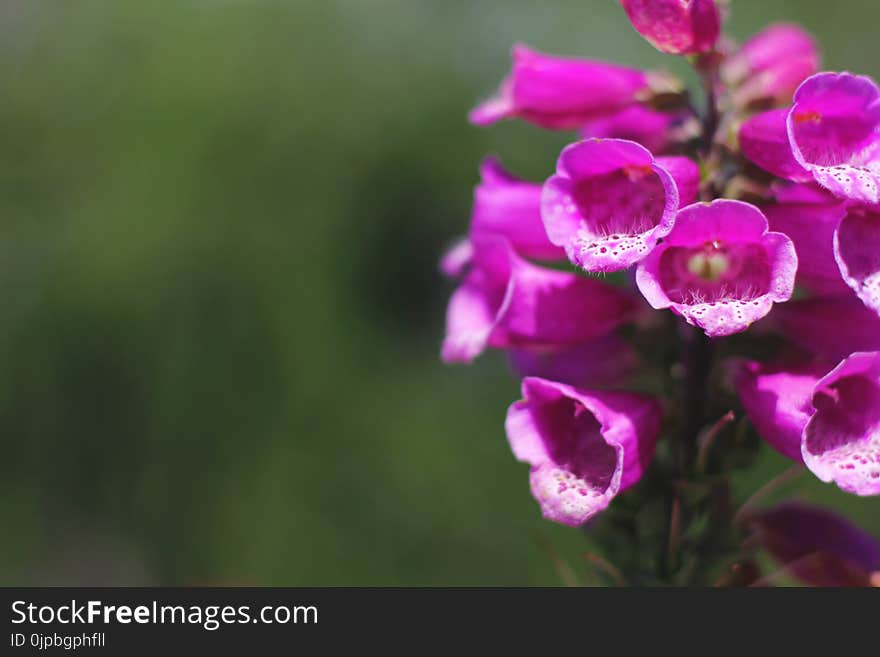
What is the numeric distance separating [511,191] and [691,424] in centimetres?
62

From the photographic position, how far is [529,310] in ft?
6.42

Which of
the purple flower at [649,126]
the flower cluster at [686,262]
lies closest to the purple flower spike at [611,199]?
the flower cluster at [686,262]

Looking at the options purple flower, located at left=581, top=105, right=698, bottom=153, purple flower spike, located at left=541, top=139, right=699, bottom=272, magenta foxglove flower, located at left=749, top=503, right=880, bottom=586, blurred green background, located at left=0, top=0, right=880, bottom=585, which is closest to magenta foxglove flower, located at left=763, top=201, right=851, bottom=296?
purple flower spike, located at left=541, top=139, right=699, bottom=272

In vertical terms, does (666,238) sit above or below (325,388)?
above

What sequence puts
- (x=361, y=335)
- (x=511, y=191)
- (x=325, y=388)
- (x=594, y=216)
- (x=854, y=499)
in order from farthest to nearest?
(x=361, y=335), (x=325, y=388), (x=854, y=499), (x=511, y=191), (x=594, y=216)

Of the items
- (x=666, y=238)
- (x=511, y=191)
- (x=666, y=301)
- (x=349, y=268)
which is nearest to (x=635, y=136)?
(x=511, y=191)

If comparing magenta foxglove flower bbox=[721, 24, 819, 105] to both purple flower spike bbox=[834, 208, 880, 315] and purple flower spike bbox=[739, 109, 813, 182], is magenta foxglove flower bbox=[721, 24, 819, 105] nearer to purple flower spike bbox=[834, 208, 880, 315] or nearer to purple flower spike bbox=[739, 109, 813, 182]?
purple flower spike bbox=[739, 109, 813, 182]

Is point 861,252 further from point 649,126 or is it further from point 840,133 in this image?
point 649,126

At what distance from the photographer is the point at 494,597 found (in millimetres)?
1874

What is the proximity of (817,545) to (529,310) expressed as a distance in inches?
32.6

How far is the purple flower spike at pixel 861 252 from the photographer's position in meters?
1.59

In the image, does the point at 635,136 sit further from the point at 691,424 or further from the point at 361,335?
the point at 361,335

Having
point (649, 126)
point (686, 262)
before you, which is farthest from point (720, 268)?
point (649, 126)

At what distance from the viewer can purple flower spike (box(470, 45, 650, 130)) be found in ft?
6.80
